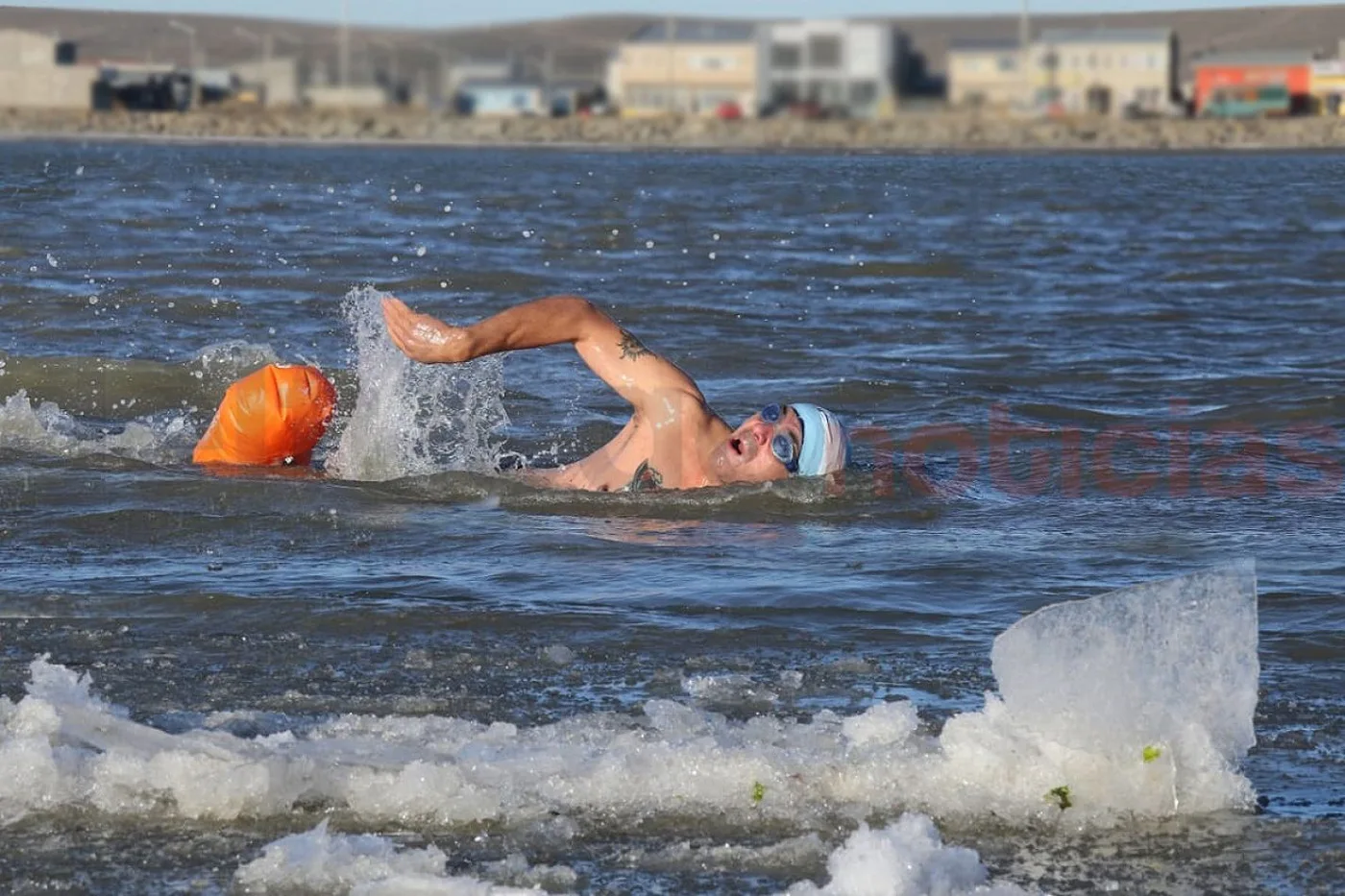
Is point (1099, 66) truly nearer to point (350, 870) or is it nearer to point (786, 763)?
point (786, 763)

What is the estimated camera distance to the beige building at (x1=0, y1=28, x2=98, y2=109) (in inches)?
941

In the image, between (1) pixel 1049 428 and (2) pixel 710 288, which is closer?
(1) pixel 1049 428

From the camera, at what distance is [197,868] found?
3.68m

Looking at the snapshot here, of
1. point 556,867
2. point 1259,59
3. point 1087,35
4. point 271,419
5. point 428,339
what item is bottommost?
point 556,867

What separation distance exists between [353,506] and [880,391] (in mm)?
4114

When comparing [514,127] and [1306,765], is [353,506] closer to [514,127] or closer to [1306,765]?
[1306,765]

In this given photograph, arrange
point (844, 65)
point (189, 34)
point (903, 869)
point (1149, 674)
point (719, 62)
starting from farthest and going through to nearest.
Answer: point (719, 62), point (844, 65), point (189, 34), point (1149, 674), point (903, 869)

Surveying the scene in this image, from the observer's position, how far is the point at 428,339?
6.26m

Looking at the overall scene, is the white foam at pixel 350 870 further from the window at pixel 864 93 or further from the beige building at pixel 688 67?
the beige building at pixel 688 67

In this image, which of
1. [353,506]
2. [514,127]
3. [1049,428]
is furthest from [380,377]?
[514,127]

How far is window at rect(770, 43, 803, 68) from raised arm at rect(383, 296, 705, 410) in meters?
15.4

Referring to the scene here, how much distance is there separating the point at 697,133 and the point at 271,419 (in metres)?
34.4

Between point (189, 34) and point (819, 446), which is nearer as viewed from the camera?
point (819, 446)

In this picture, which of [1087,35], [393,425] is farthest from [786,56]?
[393,425]
